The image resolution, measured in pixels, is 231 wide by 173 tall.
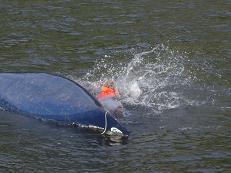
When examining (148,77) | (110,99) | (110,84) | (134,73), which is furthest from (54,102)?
(134,73)

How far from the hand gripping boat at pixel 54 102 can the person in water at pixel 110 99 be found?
381 mm

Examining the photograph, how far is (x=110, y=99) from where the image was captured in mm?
11016

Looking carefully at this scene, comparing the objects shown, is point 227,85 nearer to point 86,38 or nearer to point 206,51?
point 206,51

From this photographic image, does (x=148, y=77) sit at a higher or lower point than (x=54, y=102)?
higher

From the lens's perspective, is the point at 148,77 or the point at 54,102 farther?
the point at 148,77

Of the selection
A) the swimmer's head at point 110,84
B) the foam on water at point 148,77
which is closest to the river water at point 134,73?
the foam on water at point 148,77

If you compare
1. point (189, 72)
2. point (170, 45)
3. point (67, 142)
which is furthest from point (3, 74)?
point (170, 45)

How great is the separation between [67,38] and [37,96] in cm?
512

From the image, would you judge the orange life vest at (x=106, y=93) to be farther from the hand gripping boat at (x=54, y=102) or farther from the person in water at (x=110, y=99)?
the hand gripping boat at (x=54, y=102)

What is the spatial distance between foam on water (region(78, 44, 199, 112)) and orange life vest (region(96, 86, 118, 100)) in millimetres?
202

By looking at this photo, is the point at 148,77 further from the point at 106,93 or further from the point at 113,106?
the point at 113,106

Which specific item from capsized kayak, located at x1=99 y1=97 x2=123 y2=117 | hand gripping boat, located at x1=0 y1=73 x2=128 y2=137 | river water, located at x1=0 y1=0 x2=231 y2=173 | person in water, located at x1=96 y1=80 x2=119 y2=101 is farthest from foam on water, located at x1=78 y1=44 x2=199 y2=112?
hand gripping boat, located at x1=0 y1=73 x2=128 y2=137

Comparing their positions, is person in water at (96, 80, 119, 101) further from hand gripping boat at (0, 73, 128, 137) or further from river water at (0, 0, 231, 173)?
hand gripping boat at (0, 73, 128, 137)

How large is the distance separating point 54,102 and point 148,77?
111 inches
